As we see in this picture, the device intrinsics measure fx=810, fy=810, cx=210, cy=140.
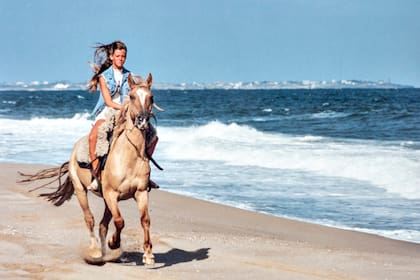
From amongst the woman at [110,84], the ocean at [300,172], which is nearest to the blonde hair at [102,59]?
the woman at [110,84]

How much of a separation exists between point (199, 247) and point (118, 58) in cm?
238

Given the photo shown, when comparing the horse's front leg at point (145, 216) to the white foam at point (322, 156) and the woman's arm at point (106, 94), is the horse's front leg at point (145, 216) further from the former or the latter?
the white foam at point (322, 156)

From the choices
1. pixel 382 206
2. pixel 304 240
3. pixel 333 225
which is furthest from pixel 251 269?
pixel 382 206

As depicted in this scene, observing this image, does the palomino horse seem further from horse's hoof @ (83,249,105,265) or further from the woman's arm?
horse's hoof @ (83,249,105,265)

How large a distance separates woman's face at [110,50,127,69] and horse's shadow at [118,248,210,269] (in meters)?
1.99

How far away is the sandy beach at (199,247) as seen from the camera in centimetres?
771

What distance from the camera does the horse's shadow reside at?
323 inches

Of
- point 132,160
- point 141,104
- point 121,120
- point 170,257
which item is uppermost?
point 141,104

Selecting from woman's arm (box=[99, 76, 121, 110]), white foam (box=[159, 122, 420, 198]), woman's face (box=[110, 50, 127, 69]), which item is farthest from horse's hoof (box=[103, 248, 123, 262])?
white foam (box=[159, 122, 420, 198])

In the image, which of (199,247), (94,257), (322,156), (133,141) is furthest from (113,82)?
(322,156)

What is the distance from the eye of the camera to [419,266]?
8.26 metres

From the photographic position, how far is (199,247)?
29.8 feet

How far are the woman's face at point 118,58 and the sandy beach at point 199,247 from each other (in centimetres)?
200

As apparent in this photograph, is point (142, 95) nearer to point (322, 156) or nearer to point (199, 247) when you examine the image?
point (199, 247)
